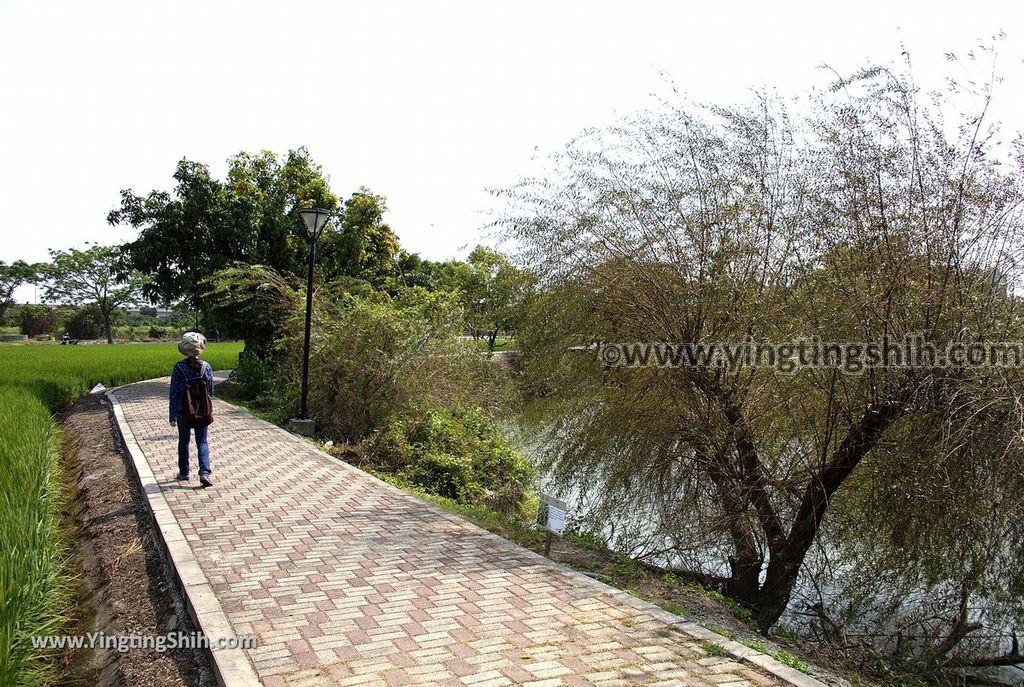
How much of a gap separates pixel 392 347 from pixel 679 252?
723 centimetres

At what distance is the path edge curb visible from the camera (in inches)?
149

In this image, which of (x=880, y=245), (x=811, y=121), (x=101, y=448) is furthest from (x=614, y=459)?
(x=101, y=448)

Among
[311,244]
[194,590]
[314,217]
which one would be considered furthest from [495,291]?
[311,244]

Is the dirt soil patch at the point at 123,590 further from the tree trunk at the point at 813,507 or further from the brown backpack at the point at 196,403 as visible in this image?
the tree trunk at the point at 813,507

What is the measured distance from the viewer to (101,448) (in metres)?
11.4

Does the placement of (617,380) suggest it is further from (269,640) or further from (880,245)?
(269,640)

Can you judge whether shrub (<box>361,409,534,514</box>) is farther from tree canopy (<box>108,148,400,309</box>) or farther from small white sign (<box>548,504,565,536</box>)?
tree canopy (<box>108,148,400,309</box>)

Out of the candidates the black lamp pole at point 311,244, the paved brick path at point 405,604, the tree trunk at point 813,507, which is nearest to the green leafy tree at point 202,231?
the black lamp pole at point 311,244

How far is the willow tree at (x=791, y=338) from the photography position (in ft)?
18.3

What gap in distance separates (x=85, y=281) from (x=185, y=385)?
59652 millimetres

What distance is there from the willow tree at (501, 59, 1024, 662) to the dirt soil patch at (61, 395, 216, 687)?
4209 mm

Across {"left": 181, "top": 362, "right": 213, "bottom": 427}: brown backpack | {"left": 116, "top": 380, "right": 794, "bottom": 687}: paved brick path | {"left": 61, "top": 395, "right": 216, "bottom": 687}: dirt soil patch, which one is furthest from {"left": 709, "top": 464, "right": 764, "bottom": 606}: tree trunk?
{"left": 181, "top": 362, "right": 213, "bottom": 427}: brown backpack

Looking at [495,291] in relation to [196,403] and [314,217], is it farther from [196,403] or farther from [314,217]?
[314,217]

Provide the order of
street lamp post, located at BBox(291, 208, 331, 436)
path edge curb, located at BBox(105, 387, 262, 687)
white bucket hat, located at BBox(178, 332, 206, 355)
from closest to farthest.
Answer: path edge curb, located at BBox(105, 387, 262, 687) < white bucket hat, located at BBox(178, 332, 206, 355) < street lamp post, located at BBox(291, 208, 331, 436)
